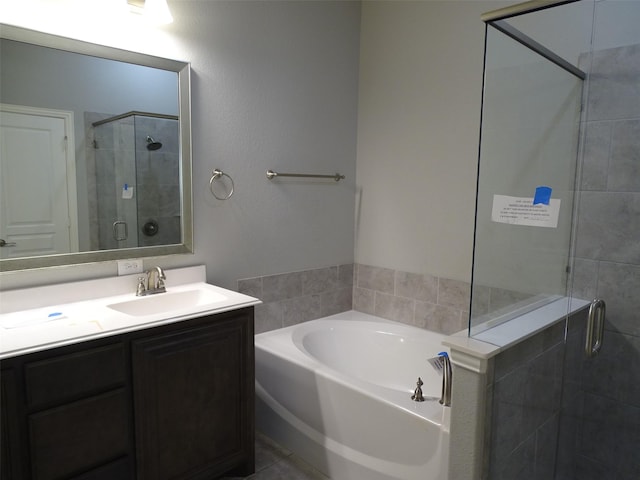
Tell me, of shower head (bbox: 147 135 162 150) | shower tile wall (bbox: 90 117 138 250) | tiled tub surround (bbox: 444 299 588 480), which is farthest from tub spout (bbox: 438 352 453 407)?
shower head (bbox: 147 135 162 150)

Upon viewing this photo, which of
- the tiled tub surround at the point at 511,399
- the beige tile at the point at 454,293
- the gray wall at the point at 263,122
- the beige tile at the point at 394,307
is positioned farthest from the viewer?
the beige tile at the point at 394,307

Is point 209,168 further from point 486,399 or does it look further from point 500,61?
point 486,399

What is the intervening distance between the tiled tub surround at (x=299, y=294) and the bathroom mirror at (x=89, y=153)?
1.98ft

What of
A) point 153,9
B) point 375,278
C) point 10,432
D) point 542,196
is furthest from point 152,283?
point 542,196

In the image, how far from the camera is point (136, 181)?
7.06 feet

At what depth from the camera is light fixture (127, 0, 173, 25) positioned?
6.62 ft

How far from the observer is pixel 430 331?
281cm

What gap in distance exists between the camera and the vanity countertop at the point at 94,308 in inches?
60.3

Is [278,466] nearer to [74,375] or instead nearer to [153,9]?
[74,375]

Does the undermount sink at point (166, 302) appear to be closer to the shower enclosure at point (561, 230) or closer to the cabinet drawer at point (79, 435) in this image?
the cabinet drawer at point (79, 435)

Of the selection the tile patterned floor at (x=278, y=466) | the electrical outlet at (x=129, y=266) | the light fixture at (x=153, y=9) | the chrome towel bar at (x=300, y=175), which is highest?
the light fixture at (x=153, y=9)

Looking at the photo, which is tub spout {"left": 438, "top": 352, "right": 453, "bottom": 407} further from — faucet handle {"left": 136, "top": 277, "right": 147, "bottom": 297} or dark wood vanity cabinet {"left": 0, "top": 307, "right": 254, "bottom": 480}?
faucet handle {"left": 136, "top": 277, "right": 147, "bottom": 297}

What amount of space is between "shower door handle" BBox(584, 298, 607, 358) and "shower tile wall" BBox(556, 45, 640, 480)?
56mm

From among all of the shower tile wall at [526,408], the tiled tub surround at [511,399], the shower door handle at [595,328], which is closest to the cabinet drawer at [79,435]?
the tiled tub surround at [511,399]
